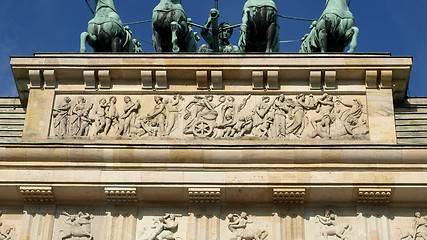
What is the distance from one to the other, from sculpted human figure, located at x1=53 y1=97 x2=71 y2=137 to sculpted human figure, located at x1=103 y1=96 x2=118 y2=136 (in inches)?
26.7

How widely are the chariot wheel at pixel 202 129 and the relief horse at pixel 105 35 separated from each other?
281 cm

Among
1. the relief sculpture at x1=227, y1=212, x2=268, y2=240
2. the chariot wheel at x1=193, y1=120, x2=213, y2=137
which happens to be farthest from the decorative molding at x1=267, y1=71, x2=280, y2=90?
the relief sculpture at x1=227, y1=212, x2=268, y2=240

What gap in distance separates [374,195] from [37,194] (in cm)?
544

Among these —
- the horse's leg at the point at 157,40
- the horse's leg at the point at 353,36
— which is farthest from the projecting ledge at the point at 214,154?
the horse's leg at the point at 157,40

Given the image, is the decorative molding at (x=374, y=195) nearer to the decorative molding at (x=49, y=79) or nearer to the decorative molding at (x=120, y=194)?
the decorative molding at (x=120, y=194)

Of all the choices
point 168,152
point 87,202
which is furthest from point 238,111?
point 87,202

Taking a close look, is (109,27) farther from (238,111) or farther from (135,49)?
(238,111)

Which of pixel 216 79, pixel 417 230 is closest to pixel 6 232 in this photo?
pixel 216 79

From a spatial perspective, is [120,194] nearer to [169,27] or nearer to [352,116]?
[352,116]

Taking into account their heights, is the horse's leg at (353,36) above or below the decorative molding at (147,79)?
above

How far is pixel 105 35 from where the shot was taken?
858 inches

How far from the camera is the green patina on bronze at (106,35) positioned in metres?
21.8

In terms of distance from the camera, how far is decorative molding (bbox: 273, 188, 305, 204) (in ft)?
61.1

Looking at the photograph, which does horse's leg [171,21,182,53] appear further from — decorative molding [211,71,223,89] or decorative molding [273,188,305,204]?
decorative molding [273,188,305,204]
